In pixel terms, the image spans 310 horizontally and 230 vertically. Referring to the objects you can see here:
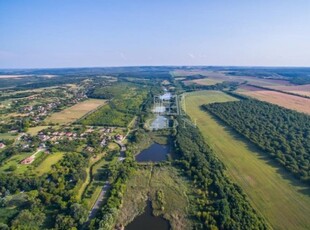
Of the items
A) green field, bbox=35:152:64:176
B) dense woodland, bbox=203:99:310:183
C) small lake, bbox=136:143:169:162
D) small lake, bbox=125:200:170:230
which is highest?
dense woodland, bbox=203:99:310:183

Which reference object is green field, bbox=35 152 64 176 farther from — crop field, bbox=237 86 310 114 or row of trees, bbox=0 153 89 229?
crop field, bbox=237 86 310 114

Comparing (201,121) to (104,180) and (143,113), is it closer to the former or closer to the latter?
(143,113)

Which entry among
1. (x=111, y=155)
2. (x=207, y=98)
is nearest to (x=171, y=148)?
(x=111, y=155)

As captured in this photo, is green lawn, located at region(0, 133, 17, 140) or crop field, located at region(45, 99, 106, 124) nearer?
green lawn, located at region(0, 133, 17, 140)

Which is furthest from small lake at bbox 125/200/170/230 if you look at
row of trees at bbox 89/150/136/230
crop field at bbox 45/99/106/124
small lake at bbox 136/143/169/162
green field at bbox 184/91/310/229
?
crop field at bbox 45/99/106/124

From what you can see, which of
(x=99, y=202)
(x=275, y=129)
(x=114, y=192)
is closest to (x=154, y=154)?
(x=114, y=192)

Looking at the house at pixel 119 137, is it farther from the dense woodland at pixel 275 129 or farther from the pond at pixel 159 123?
the dense woodland at pixel 275 129
